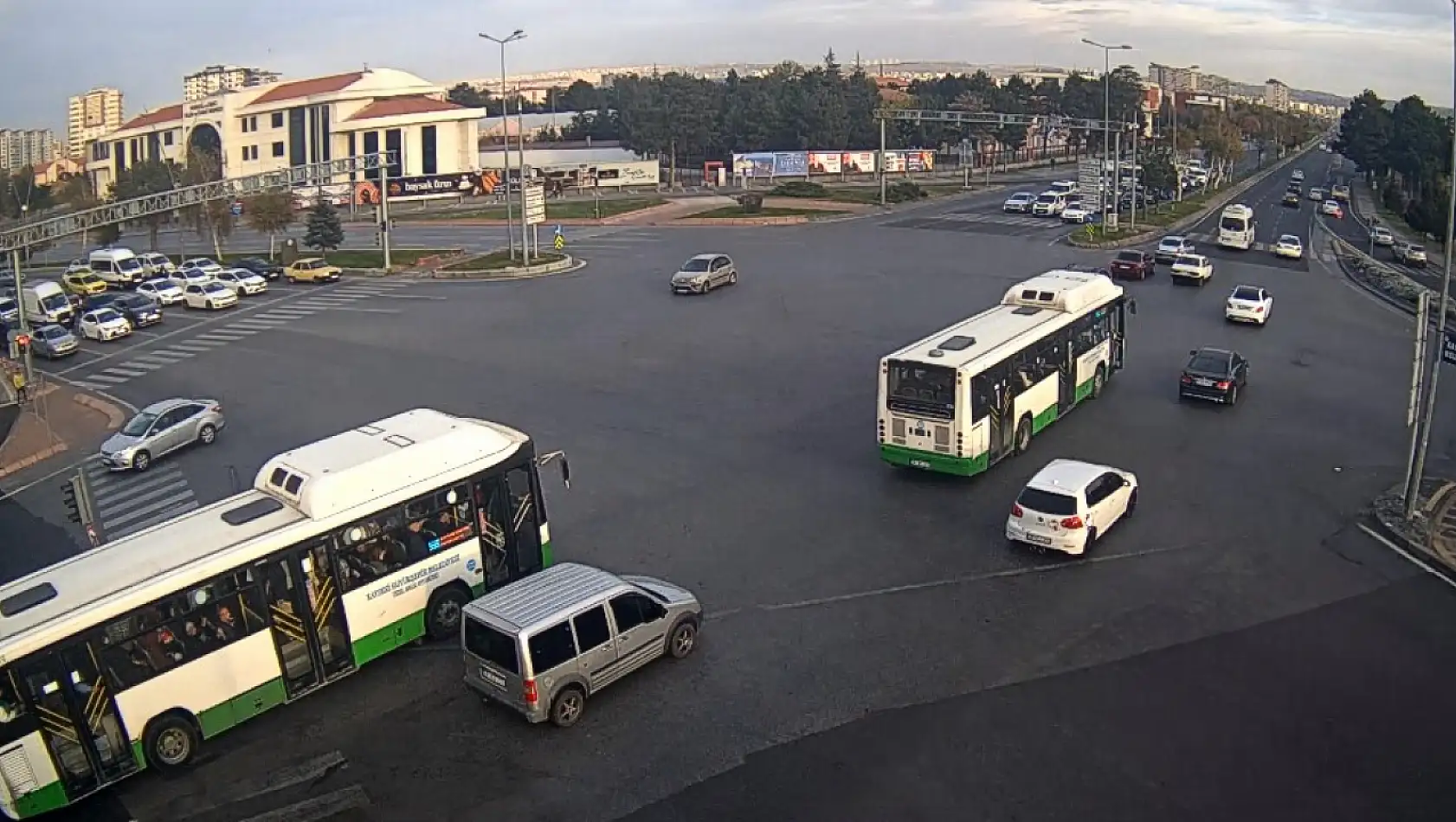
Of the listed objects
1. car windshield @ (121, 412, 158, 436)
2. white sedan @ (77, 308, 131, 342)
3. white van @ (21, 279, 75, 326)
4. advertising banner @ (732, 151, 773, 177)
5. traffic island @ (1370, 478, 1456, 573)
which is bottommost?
traffic island @ (1370, 478, 1456, 573)

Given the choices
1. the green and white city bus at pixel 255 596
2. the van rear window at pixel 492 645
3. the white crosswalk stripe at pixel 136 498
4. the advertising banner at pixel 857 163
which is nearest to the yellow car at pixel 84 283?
the white crosswalk stripe at pixel 136 498

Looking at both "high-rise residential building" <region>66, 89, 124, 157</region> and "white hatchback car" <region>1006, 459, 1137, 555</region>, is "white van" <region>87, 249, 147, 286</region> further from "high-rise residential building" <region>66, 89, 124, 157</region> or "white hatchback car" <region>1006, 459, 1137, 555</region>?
"high-rise residential building" <region>66, 89, 124, 157</region>

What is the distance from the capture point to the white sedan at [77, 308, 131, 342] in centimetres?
3919

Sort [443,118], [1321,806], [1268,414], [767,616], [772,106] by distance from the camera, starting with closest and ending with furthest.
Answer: [1321,806] < [767,616] < [1268,414] < [443,118] < [772,106]

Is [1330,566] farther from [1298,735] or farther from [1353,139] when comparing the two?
[1353,139]

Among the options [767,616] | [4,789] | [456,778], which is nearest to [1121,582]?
[767,616]

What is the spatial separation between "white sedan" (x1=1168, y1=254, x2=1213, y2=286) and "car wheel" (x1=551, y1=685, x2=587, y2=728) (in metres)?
36.7

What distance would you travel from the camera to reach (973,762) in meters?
11.7

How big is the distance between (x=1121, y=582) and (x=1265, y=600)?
1865mm

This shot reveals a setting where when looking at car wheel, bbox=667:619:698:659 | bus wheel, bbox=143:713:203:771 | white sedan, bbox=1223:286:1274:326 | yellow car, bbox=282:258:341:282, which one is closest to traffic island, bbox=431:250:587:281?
yellow car, bbox=282:258:341:282

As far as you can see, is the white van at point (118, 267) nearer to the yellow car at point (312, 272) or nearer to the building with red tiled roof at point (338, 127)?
the yellow car at point (312, 272)

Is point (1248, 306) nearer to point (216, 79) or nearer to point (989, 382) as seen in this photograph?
point (989, 382)

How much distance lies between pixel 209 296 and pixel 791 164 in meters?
58.1

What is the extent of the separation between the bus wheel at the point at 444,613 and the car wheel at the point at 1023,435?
37.9ft
